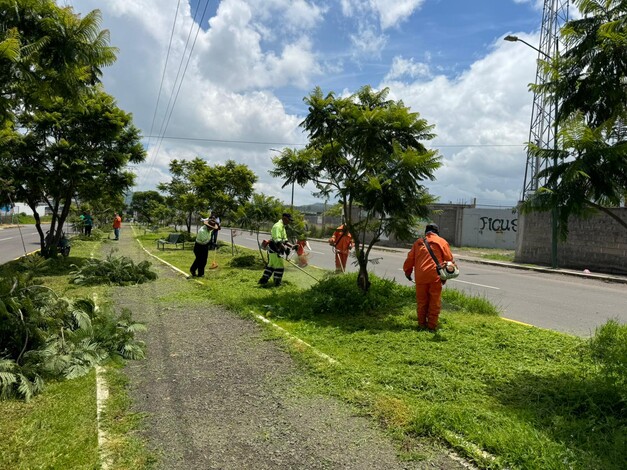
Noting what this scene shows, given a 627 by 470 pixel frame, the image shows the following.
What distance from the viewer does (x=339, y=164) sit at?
886cm

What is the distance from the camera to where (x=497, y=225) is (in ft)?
93.5

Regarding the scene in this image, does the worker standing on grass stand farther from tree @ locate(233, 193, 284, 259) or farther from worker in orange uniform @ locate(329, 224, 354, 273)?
tree @ locate(233, 193, 284, 259)

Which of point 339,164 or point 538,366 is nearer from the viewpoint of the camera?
point 538,366

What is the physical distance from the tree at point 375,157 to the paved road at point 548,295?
292cm

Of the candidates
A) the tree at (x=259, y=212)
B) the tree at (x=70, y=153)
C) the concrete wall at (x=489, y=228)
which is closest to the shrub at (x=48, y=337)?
the tree at (x=70, y=153)

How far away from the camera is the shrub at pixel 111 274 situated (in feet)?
34.6

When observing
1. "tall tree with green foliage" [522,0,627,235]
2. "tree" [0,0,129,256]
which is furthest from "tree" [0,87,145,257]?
"tall tree with green foliage" [522,0,627,235]

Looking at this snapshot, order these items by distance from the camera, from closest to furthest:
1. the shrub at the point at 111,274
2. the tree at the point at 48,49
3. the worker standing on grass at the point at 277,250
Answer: the tree at the point at 48,49 → the worker standing on grass at the point at 277,250 → the shrub at the point at 111,274

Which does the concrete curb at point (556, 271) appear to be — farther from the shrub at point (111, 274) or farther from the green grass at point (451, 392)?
the shrub at point (111, 274)

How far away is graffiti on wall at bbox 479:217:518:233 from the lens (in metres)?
28.0

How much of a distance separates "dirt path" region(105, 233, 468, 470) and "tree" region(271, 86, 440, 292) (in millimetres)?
2931

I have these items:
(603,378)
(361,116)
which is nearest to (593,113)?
(603,378)

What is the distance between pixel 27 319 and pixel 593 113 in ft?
19.6

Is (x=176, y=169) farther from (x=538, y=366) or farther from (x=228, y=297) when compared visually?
(x=538, y=366)
